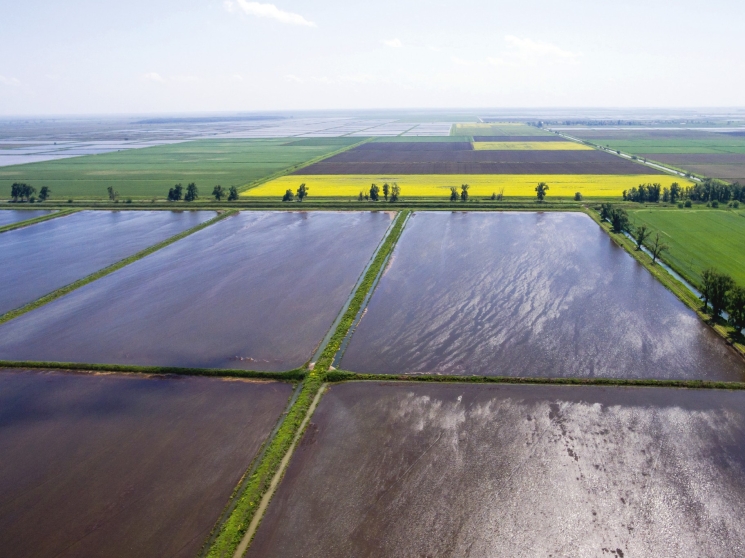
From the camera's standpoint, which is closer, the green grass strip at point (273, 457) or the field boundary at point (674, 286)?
the green grass strip at point (273, 457)

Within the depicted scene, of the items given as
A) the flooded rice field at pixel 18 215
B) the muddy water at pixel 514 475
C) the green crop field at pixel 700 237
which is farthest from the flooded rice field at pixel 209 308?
the green crop field at pixel 700 237

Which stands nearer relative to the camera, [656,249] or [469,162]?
[656,249]

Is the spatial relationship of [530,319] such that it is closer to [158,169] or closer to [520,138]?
[158,169]

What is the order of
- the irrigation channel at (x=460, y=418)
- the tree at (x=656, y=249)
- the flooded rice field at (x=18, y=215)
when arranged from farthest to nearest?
the flooded rice field at (x=18, y=215) → the tree at (x=656, y=249) → the irrigation channel at (x=460, y=418)

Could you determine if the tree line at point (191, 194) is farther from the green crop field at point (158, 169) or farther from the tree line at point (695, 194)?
the tree line at point (695, 194)

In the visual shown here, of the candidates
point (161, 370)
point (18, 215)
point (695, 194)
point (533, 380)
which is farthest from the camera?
point (695, 194)

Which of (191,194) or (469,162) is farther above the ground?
(469,162)

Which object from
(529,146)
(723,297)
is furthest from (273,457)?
(529,146)

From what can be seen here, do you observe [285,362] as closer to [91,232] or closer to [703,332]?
[703,332]
